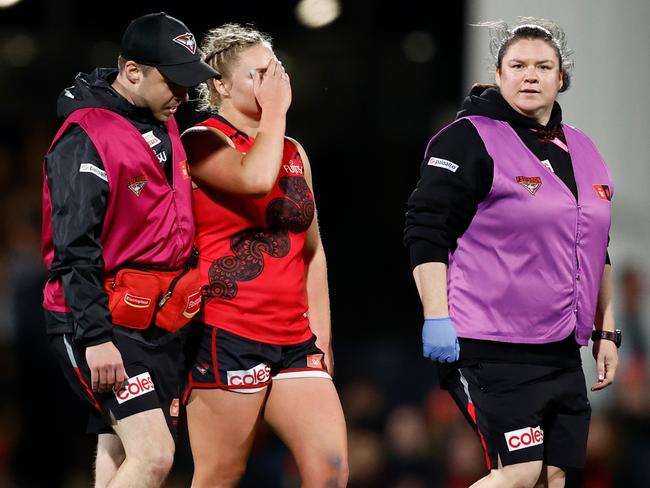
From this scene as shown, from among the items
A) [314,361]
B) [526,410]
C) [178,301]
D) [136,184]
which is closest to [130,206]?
[136,184]

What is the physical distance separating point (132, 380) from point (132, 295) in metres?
0.24

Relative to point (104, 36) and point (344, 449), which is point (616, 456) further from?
point (104, 36)

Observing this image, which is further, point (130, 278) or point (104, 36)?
point (104, 36)

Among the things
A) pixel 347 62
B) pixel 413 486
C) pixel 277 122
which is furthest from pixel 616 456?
pixel 277 122

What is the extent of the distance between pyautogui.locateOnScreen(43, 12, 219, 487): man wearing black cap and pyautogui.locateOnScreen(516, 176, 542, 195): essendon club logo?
3.23 feet

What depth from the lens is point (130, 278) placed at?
11.4 ft

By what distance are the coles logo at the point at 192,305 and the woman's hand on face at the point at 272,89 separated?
1.97 ft

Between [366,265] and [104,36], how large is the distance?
2129 mm

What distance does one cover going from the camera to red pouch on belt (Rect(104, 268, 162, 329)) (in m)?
3.45

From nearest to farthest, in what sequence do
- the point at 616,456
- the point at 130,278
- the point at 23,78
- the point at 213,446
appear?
the point at 130,278 < the point at 213,446 < the point at 616,456 < the point at 23,78

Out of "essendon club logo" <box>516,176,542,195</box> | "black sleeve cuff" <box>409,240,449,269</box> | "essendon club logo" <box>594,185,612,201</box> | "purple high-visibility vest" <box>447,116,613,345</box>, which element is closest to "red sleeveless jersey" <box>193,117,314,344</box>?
"black sleeve cuff" <box>409,240,449,269</box>

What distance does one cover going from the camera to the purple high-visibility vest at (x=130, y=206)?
134 inches

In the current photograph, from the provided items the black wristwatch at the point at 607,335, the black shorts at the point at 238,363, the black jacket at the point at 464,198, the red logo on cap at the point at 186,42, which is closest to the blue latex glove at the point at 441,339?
the black jacket at the point at 464,198

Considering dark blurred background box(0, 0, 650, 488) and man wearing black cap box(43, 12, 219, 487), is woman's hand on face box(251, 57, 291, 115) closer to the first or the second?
man wearing black cap box(43, 12, 219, 487)
